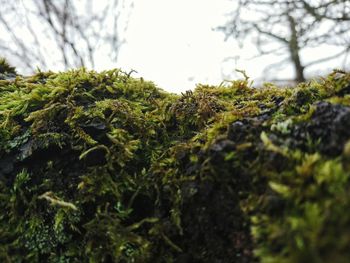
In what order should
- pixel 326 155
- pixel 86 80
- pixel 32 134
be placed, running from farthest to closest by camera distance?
pixel 86 80 < pixel 32 134 < pixel 326 155

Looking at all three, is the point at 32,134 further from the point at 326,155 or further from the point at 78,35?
the point at 78,35

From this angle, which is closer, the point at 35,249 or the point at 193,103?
the point at 35,249

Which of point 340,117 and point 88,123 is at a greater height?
Answer: point 88,123

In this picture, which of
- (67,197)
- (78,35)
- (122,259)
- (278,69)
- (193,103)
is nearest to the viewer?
(122,259)

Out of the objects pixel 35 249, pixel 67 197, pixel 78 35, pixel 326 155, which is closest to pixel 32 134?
pixel 67 197

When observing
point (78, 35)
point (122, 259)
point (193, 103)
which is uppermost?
point (78, 35)

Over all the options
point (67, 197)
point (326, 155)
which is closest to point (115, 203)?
point (67, 197)
